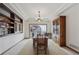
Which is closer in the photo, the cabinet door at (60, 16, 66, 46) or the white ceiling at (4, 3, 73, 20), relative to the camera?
the white ceiling at (4, 3, 73, 20)

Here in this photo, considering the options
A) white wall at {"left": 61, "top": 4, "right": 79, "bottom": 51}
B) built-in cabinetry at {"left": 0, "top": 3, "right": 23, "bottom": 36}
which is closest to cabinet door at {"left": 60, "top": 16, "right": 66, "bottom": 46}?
white wall at {"left": 61, "top": 4, "right": 79, "bottom": 51}

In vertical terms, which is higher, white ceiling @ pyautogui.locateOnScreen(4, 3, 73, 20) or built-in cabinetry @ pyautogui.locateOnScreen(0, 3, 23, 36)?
white ceiling @ pyautogui.locateOnScreen(4, 3, 73, 20)

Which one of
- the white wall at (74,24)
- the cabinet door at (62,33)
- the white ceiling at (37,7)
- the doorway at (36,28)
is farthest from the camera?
the doorway at (36,28)

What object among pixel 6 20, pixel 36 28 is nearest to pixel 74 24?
pixel 6 20

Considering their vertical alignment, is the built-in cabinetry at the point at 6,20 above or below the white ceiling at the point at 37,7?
below

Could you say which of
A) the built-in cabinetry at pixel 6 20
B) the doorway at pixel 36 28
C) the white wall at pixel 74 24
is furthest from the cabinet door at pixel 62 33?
the doorway at pixel 36 28

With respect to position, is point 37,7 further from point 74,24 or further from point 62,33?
point 62,33

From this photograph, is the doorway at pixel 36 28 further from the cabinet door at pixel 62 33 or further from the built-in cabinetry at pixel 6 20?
the built-in cabinetry at pixel 6 20

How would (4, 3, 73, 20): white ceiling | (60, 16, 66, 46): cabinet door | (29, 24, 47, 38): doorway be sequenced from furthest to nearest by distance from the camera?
1. (29, 24, 47, 38): doorway
2. (60, 16, 66, 46): cabinet door
3. (4, 3, 73, 20): white ceiling

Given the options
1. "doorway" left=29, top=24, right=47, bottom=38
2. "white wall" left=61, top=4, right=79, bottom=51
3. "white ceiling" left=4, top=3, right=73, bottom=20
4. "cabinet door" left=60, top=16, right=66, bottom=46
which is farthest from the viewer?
"doorway" left=29, top=24, right=47, bottom=38

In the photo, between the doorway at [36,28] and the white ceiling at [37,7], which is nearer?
the white ceiling at [37,7]

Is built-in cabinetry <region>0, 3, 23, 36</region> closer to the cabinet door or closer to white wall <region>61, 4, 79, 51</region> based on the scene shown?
white wall <region>61, 4, 79, 51</region>
